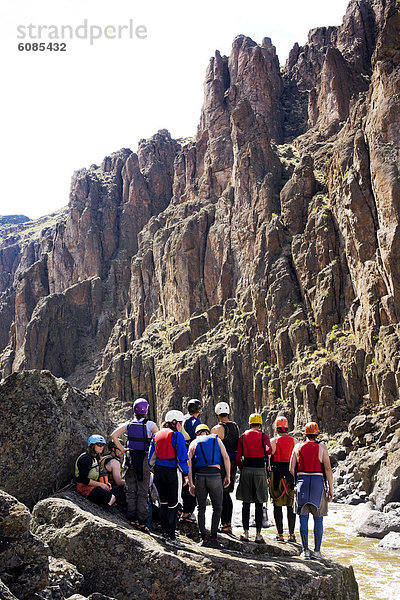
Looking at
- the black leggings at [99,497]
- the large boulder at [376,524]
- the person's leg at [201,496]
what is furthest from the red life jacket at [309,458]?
the large boulder at [376,524]

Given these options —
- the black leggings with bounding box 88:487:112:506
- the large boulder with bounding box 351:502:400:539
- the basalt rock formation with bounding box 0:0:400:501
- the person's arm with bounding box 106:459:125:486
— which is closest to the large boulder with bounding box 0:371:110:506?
the person's arm with bounding box 106:459:125:486

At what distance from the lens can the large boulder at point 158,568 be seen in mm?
8812

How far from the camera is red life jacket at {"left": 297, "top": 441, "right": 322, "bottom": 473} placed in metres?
11.3

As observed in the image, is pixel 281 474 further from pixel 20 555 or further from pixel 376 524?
pixel 376 524

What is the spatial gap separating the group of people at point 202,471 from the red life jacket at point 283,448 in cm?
2

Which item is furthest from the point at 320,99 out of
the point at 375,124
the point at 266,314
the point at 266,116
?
the point at 266,314

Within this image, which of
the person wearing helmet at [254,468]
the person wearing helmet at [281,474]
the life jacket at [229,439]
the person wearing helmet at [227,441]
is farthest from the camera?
the person wearing helmet at [281,474]

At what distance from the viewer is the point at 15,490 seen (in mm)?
10820

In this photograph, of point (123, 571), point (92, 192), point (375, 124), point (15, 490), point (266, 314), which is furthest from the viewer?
point (92, 192)

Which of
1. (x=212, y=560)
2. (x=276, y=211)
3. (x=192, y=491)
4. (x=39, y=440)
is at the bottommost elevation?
(x=212, y=560)

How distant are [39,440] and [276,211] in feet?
220

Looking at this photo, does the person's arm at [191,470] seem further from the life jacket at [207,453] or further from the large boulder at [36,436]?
the large boulder at [36,436]

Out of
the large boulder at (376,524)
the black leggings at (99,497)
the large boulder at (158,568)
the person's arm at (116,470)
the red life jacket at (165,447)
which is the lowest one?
the large boulder at (376,524)

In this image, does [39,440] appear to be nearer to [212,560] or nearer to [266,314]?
[212,560]
